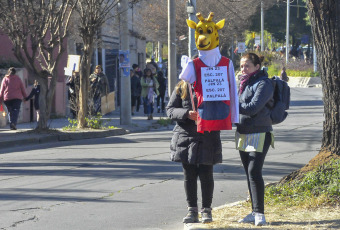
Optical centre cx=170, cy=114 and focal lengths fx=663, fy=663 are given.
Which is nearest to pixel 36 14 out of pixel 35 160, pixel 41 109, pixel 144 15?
pixel 41 109

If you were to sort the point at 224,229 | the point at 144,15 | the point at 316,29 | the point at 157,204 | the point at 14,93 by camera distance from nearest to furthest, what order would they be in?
the point at 224,229 → the point at 316,29 → the point at 157,204 → the point at 14,93 → the point at 144,15

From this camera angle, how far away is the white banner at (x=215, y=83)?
6.25 m

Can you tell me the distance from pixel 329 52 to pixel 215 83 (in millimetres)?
2072

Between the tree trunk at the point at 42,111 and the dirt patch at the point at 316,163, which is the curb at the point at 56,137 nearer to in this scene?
the tree trunk at the point at 42,111

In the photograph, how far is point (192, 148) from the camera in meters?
6.37

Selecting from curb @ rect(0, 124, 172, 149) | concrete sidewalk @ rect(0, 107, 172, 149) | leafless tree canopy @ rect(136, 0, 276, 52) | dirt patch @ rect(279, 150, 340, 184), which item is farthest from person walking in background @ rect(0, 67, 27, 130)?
leafless tree canopy @ rect(136, 0, 276, 52)

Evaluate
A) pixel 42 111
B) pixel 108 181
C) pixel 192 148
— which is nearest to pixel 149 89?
pixel 42 111

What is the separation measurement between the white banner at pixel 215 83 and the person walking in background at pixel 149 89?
17048mm

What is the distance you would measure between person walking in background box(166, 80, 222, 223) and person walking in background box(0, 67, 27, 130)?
42.2ft

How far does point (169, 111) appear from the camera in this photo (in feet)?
21.5

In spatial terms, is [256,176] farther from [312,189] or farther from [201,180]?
[312,189]

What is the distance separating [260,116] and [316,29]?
6.04 feet

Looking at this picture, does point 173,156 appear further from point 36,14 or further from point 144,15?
point 144,15

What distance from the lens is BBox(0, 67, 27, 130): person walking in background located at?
18.7 meters
